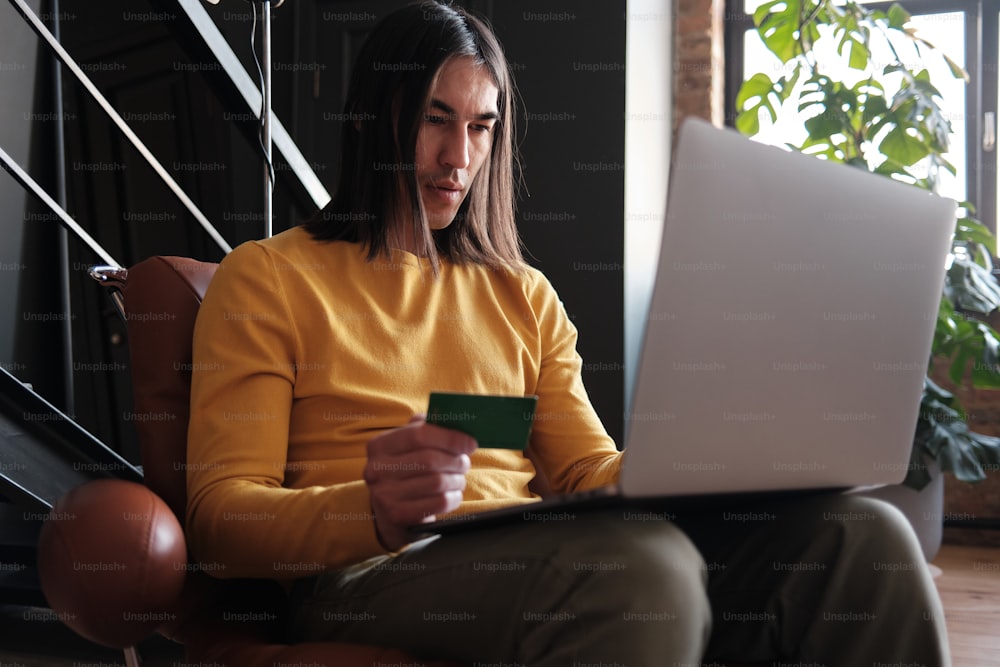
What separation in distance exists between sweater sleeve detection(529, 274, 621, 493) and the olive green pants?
0.31 m

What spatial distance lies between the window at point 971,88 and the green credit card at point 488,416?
9.97 ft

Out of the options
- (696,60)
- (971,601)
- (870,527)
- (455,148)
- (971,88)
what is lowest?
(971,601)

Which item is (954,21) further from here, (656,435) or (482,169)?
(656,435)

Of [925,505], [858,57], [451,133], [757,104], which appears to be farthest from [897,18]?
[451,133]

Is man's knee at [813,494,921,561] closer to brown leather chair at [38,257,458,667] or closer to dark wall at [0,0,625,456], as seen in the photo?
brown leather chair at [38,257,458,667]

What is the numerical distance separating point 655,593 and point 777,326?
0.24 meters

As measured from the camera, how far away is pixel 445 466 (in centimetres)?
77

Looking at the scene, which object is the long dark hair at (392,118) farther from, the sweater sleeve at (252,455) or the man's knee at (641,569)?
the man's knee at (641,569)

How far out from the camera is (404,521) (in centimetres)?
82

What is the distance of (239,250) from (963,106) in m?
3.04

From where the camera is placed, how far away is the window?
3.29 meters

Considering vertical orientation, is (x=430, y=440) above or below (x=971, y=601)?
above

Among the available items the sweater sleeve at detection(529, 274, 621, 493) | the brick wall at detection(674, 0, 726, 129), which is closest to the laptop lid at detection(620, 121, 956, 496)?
the sweater sleeve at detection(529, 274, 621, 493)

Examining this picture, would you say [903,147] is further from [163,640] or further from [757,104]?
[163,640]
